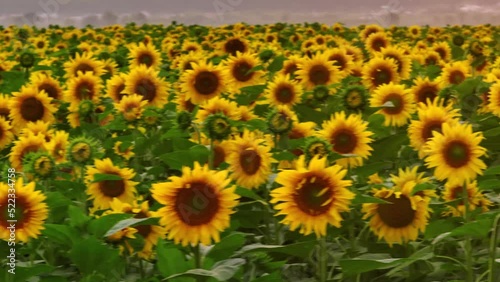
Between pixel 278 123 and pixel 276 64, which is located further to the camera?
pixel 276 64

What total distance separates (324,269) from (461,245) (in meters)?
0.54

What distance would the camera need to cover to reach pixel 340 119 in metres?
3.32

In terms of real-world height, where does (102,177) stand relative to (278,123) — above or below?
below

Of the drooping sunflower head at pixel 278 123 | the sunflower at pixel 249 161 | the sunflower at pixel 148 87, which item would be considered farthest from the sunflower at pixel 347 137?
the sunflower at pixel 148 87

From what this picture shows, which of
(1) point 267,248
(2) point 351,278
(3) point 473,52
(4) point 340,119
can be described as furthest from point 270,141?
(3) point 473,52

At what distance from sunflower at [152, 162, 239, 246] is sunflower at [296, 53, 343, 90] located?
272 cm

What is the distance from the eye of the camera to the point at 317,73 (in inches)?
197

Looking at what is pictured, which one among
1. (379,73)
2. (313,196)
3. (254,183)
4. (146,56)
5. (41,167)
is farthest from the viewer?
(146,56)

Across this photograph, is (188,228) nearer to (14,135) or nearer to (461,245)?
(461,245)

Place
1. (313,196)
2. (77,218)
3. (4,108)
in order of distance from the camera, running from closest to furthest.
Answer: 1. (313,196)
2. (77,218)
3. (4,108)

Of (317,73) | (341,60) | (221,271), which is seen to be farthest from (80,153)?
(341,60)

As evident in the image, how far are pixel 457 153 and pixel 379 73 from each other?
239 centimetres

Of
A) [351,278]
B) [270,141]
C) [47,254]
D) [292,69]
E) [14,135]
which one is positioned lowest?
[351,278]

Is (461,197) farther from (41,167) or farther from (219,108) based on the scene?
(41,167)
